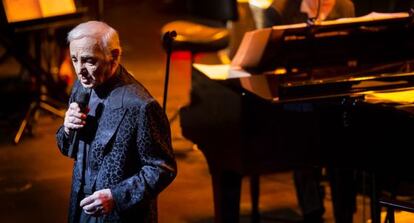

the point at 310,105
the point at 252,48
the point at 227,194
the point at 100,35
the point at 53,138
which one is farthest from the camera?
the point at 53,138

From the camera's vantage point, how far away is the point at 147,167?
2.45m

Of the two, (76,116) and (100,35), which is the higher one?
(100,35)

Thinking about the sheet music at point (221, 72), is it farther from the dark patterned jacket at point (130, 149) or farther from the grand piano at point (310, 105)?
the dark patterned jacket at point (130, 149)

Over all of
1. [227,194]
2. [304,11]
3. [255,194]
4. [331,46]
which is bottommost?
[255,194]

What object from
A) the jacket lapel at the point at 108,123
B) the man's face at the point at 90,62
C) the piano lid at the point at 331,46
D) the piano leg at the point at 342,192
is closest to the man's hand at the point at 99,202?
the jacket lapel at the point at 108,123

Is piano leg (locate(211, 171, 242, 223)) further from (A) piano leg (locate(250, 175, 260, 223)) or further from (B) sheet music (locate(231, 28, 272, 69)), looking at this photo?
(B) sheet music (locate(231, 28, 272, 69))

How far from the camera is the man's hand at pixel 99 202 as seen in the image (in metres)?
2.43

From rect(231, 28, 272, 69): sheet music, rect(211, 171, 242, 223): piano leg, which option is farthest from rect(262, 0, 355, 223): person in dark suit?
rect(211, 171, 242, 223): piano leg

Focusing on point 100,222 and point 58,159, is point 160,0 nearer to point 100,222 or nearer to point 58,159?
point 58,159

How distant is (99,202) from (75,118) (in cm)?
28

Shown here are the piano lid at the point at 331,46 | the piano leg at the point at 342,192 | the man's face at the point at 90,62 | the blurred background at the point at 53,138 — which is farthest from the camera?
the blurred background at the point at 53,138

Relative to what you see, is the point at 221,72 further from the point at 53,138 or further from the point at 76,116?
the point at 53,138

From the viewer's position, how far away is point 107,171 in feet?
8.10

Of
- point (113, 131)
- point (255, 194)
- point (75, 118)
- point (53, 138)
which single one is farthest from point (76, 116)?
point (53, 138)
